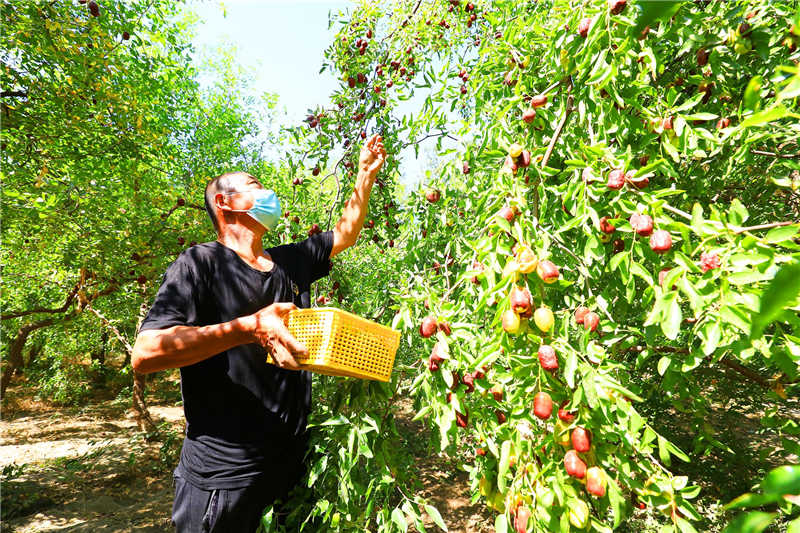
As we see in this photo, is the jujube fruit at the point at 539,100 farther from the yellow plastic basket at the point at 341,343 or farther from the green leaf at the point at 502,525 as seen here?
the green leaf at the point at 502,525

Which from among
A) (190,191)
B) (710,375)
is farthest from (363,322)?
(190,191)

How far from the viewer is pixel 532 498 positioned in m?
1.20

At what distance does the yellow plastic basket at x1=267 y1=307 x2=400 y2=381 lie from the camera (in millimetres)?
1448

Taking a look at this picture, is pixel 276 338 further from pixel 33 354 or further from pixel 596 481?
pixel 33 354

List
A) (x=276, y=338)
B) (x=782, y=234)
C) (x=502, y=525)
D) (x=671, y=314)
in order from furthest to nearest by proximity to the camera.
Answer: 1. (x=276, y=338)
2. (x=502, y=525)
3. (x=671, y=314)
4. (x=782, y=234)

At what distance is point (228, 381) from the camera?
1.75 metres

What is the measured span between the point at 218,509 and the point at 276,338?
2.74 ft

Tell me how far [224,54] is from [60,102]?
10731 millimetres

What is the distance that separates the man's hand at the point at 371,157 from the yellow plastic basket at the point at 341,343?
3.98 feet

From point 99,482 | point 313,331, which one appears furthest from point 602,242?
point 99,482

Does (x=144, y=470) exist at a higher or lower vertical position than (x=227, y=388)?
lower

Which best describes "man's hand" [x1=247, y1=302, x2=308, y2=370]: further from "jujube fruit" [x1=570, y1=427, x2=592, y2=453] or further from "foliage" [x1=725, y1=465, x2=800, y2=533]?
"foliage" [x1=725, y1=465, x2=800, y2=533]

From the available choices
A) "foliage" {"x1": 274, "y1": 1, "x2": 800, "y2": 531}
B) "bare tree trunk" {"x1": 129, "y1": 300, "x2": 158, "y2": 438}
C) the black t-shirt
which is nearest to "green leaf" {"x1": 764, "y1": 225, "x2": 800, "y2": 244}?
"foliage" {"x1": 274, "y1": 1, "x2": 800, "y2": 531}

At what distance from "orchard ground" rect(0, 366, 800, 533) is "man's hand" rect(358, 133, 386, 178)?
2.76m
